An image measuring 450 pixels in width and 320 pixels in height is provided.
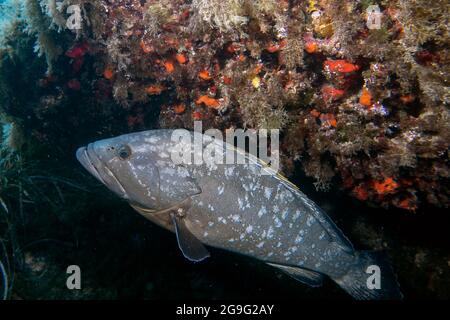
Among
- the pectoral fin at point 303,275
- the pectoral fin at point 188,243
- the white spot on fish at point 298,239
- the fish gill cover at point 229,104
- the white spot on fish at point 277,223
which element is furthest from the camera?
the pectoral fin at point 303,275

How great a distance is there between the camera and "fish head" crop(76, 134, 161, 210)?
3080mm

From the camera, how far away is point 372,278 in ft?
12.4

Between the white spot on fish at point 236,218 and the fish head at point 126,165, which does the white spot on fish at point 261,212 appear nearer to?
the white spot on fish at point 236,218

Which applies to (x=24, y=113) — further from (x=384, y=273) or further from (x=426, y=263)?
(x=426, y=263)

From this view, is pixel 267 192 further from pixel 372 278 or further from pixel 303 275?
pixel 372 278

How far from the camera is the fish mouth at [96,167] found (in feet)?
10.1

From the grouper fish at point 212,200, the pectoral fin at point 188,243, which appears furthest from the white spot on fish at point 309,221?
the pectoral fin at point 188,243

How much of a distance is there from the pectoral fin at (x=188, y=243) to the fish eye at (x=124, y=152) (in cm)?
83

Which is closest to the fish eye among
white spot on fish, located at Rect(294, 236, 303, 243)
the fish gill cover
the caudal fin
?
the fish gill cover

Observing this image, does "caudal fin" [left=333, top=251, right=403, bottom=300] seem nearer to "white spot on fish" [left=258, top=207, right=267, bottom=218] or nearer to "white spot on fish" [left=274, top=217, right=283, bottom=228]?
"white spot on fish" [left=274, top=217, right=283, bottom=228]

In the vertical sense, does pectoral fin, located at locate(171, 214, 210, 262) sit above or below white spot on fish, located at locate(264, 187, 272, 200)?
below

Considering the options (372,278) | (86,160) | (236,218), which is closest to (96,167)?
(86,160)
